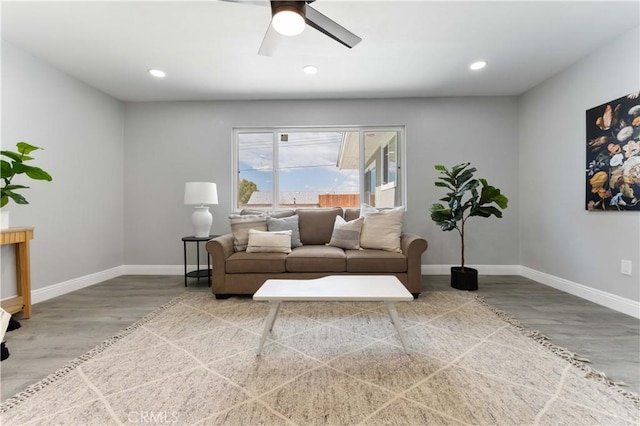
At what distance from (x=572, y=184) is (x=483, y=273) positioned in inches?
60.4

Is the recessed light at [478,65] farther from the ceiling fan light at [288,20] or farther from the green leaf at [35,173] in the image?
the green leaf at [35,173]

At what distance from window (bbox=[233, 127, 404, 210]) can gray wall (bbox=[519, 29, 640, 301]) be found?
5.89 feet

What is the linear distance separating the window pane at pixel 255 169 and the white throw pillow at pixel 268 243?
1.12 m

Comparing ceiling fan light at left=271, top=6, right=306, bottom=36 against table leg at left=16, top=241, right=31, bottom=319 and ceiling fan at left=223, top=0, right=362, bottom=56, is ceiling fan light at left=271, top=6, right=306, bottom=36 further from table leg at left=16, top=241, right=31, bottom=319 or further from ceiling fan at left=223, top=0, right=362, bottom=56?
table leg at left=16, top=241, right=31, bottom=319

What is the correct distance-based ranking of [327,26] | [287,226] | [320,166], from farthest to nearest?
1. [320,166]
2. [287,226]
3. [327,26]

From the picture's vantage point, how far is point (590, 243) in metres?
2.93

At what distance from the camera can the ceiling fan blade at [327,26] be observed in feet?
5.87

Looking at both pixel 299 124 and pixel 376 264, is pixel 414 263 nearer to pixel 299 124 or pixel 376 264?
pixel 376 264

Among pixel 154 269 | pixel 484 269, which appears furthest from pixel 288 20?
pixel 484 269

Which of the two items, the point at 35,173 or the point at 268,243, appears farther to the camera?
the point at 268,243

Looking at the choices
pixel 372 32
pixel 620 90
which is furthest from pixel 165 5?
pixel 620 90

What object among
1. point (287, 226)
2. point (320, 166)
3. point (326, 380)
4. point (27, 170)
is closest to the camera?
point (326, 380)

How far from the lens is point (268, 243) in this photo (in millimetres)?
3131

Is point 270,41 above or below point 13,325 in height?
above
